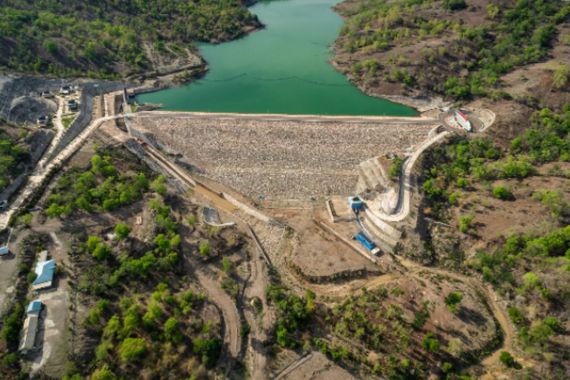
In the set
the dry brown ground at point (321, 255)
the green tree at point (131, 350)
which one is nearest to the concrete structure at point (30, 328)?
the green tree at point (131, 350)

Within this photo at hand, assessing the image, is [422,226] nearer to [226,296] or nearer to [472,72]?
[226,296]

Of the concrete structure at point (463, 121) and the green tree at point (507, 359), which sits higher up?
the concrete structure at point (463, 121)

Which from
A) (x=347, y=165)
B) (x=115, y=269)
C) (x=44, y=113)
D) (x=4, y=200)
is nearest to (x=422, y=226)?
(x=347, y=165)

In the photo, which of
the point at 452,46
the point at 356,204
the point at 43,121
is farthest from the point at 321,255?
the point at 452,46

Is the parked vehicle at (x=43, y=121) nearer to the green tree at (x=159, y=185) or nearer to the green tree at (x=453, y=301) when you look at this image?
the green tree at (x=159, y=185)

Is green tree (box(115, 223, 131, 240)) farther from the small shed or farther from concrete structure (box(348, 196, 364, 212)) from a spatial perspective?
concrete structure (box(348, 196, 364, 212))
